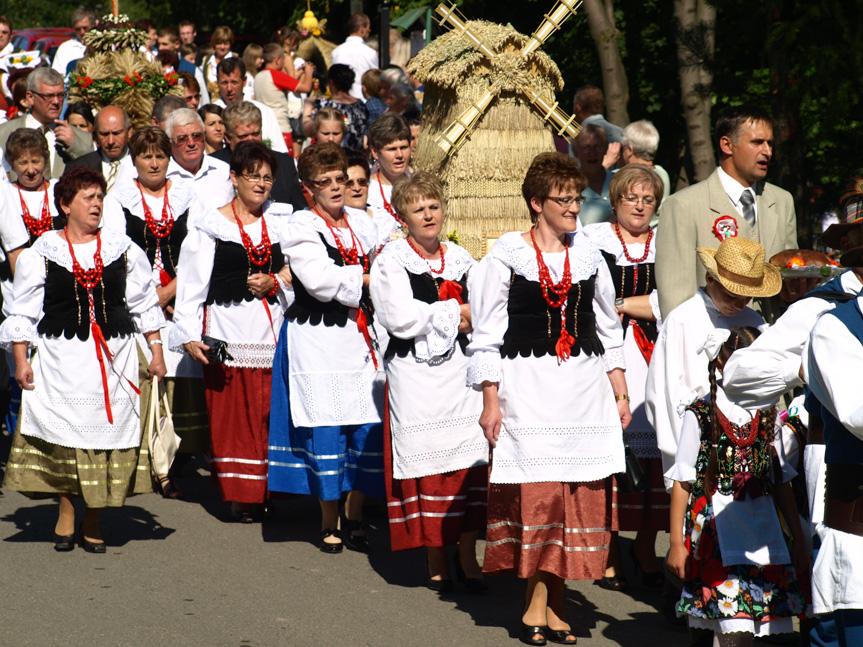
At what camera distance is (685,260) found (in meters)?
6.12

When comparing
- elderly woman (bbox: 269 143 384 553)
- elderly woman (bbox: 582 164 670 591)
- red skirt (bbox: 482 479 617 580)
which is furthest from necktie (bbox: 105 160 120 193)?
red skirt (bbox: 482 479 617 580)

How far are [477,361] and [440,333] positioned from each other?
730 millimetres

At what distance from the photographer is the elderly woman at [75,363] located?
21.9ft

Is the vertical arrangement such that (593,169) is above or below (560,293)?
above

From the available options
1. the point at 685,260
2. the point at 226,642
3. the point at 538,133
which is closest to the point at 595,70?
the point at 538,133

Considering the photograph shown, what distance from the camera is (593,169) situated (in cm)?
834

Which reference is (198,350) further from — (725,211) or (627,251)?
(725,211)

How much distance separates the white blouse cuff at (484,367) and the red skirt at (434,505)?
97cm

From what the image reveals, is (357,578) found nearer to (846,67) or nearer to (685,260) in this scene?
(685,260)

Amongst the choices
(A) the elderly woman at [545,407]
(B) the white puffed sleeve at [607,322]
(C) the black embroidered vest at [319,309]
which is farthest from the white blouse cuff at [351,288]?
(B) the white puffed sleeve at [607,322]

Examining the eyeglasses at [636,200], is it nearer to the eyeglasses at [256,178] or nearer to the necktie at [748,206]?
the necktie at [748,206]

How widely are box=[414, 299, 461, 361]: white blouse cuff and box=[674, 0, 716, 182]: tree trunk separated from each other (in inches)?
87.2

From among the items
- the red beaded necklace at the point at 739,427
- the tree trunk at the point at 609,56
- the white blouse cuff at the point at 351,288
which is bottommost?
the red beaded necklace at the point at 739,427

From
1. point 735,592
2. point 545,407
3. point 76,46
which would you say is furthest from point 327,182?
point 76,46
